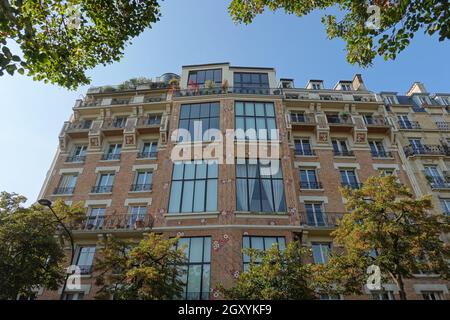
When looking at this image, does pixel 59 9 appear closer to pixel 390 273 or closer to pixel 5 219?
pixel 5 219

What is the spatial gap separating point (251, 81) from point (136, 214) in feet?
49.2

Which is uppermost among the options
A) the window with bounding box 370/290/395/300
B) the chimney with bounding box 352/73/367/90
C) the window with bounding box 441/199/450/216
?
the chimney with bounding box 352/73/367/90

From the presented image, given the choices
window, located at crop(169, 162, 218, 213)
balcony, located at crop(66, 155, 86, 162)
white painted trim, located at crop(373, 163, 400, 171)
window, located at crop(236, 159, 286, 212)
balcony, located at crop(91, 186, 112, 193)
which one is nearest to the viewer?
window, located at crop(236, 159, 286, 212)

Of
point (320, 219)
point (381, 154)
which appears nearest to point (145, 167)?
point (320, 219)

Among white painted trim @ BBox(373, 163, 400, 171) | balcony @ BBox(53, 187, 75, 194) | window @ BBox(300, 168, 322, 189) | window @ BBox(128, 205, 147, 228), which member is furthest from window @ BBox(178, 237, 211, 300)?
white painted trim @ BBox(373, 163, 400, 171)

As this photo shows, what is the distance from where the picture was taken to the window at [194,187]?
64.0 ft

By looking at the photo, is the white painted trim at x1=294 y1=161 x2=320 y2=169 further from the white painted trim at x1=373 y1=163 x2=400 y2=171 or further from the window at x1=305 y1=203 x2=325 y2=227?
the white painted trim at x1=373 y1=163 x2=400 y2=171

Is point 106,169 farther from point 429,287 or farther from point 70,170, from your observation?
point 429,287

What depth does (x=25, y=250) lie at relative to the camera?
14344 mm

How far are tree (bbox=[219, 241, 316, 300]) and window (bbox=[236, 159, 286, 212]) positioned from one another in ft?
19.2

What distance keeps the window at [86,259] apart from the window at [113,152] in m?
7.68

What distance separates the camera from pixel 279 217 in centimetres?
1880

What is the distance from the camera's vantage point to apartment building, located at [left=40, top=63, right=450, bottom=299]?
18266mm

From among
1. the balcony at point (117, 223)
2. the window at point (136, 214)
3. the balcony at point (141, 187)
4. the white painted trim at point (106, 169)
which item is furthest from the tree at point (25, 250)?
the white painted trim at point (106, 169)
